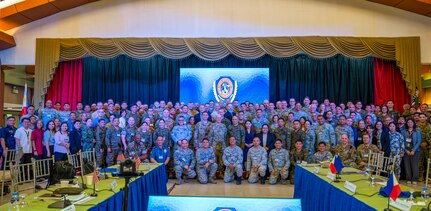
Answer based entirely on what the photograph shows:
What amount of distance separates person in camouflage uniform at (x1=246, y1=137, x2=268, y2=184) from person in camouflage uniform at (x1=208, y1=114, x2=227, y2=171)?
761mm

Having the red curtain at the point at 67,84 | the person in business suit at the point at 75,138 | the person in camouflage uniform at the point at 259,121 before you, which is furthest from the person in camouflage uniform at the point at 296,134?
the red curtain at the point at 67,84

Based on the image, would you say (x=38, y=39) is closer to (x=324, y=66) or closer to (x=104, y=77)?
(x=104, y=77)

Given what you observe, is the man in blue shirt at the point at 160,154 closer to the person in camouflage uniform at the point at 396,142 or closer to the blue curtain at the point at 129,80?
the blue curtain at the point at 129,80

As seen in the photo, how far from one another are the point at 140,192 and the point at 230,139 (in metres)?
3.71

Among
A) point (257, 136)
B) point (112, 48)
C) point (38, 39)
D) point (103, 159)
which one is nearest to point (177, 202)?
point (257, 136)

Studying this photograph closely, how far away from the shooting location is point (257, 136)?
792 cm

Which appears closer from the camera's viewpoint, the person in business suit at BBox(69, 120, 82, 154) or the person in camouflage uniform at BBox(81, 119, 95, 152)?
the person in business suit at BBox(69, 120, 82, 154)

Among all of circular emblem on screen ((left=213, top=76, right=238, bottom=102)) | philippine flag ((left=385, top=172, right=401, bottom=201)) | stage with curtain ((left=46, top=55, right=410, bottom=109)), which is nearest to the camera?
philippine flag ((left=385, top=172, right=401, bottom=201))

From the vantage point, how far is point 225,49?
32.0 feet

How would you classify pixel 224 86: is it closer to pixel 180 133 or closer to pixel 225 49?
pixel 225 49

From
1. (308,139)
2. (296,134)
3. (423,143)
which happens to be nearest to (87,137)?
(296,134)

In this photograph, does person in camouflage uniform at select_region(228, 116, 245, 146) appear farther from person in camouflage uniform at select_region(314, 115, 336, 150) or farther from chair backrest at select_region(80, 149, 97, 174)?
chair backrest at select_region(80, 149, 97, 174)

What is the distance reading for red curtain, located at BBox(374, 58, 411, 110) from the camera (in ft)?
33.6

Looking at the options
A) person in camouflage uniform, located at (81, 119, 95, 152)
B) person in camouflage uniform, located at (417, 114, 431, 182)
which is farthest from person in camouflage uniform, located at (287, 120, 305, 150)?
person in camouflage uniform, located at (81, 119, 95, 152)
